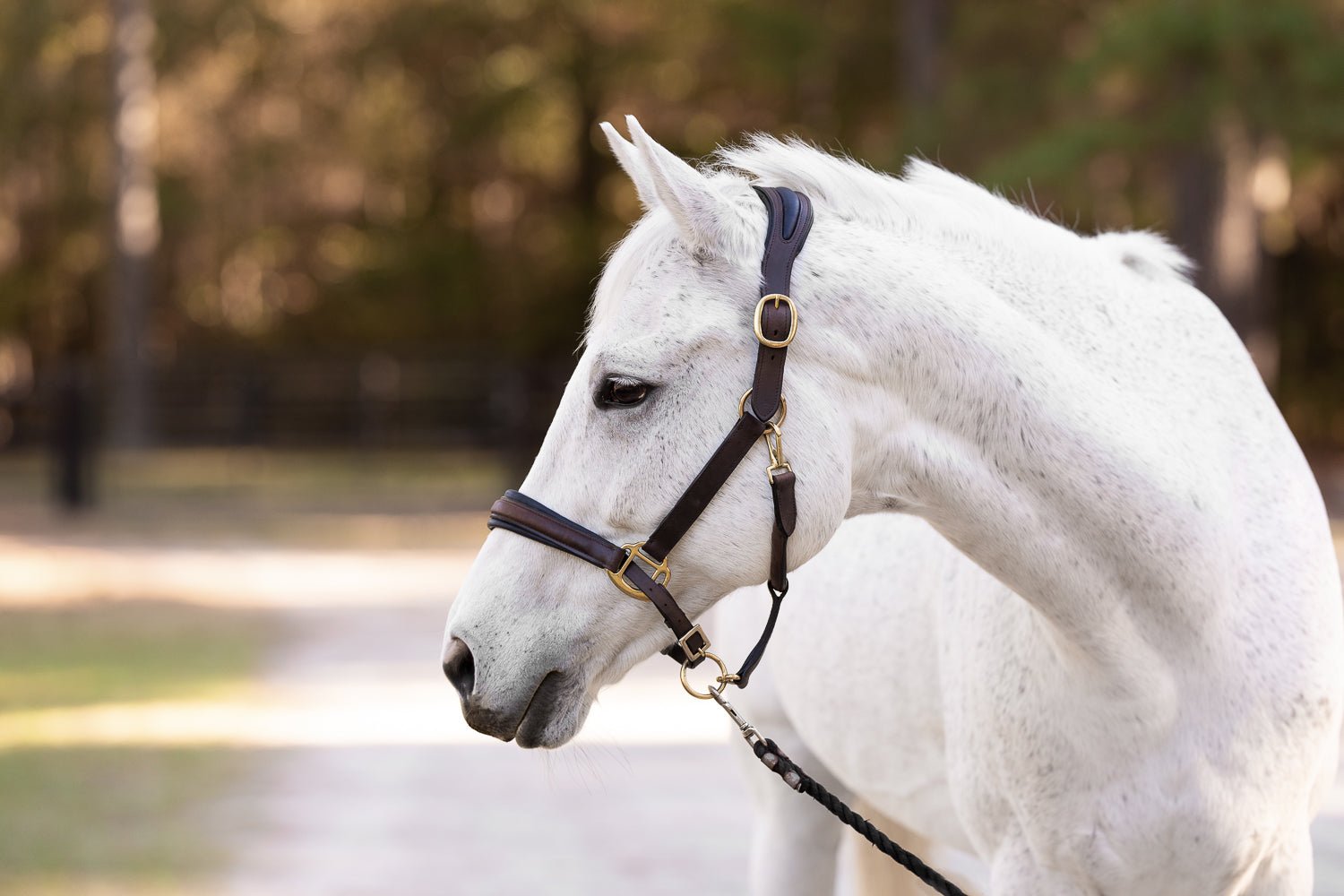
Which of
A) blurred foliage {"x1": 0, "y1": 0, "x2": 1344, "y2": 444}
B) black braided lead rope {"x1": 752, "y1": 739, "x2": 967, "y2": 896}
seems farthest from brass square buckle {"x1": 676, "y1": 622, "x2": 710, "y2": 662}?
blurred foliage {"x1": 0, "y1": 0, "x2": 1344, "y2": 444}

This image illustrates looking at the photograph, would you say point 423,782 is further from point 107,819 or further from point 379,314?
point 379,314

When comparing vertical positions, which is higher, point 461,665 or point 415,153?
point 461,665

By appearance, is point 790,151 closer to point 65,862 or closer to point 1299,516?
point 1299,516

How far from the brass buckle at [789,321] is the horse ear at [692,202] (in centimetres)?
10

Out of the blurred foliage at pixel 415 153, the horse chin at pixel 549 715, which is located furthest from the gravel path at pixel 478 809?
the blurred foliage at pixel 415 153

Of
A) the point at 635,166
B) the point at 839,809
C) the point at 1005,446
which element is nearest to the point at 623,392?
the point at 635,166

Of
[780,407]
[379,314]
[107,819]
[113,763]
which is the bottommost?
[379,314]

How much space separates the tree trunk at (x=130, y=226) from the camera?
68.9 ft

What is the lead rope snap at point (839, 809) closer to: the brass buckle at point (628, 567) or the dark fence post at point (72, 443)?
the brass buckle at point (628, 567)

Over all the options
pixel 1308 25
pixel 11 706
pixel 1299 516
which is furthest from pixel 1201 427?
pixel 1308 25

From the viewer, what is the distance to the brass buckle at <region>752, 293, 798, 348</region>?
6.48 ft

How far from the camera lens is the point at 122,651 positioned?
8453 mm

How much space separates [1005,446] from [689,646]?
0.54 metres

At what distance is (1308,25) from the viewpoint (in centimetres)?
1064
